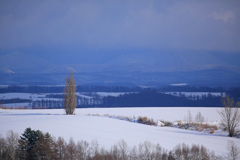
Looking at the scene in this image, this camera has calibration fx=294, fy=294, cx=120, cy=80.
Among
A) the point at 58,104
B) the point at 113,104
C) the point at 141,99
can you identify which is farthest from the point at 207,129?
the point at 141,99

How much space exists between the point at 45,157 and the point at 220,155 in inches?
418

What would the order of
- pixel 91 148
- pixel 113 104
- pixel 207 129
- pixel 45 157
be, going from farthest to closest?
pixel 113 104 → pixel 207 129 → pixel 91 148 → pixel 45 157

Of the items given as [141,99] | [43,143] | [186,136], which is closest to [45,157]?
[43,143]

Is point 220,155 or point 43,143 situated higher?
point 43,143

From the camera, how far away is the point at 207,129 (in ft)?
99.2

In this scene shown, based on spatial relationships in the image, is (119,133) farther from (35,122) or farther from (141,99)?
(141,99)

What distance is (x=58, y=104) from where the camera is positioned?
286 feet

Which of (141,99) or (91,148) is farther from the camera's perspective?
(141,99)

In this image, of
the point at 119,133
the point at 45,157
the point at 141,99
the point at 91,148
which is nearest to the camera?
the point at 45,157

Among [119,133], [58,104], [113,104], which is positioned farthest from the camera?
[113,104]

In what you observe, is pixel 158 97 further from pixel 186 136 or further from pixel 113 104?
pixel 186 136

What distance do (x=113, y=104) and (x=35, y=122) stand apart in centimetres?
7702

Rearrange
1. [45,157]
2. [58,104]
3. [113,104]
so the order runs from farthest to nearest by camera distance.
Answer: [113,104] < [58,104] < [45,157]

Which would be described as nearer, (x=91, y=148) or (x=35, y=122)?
(x=91, y=148)
